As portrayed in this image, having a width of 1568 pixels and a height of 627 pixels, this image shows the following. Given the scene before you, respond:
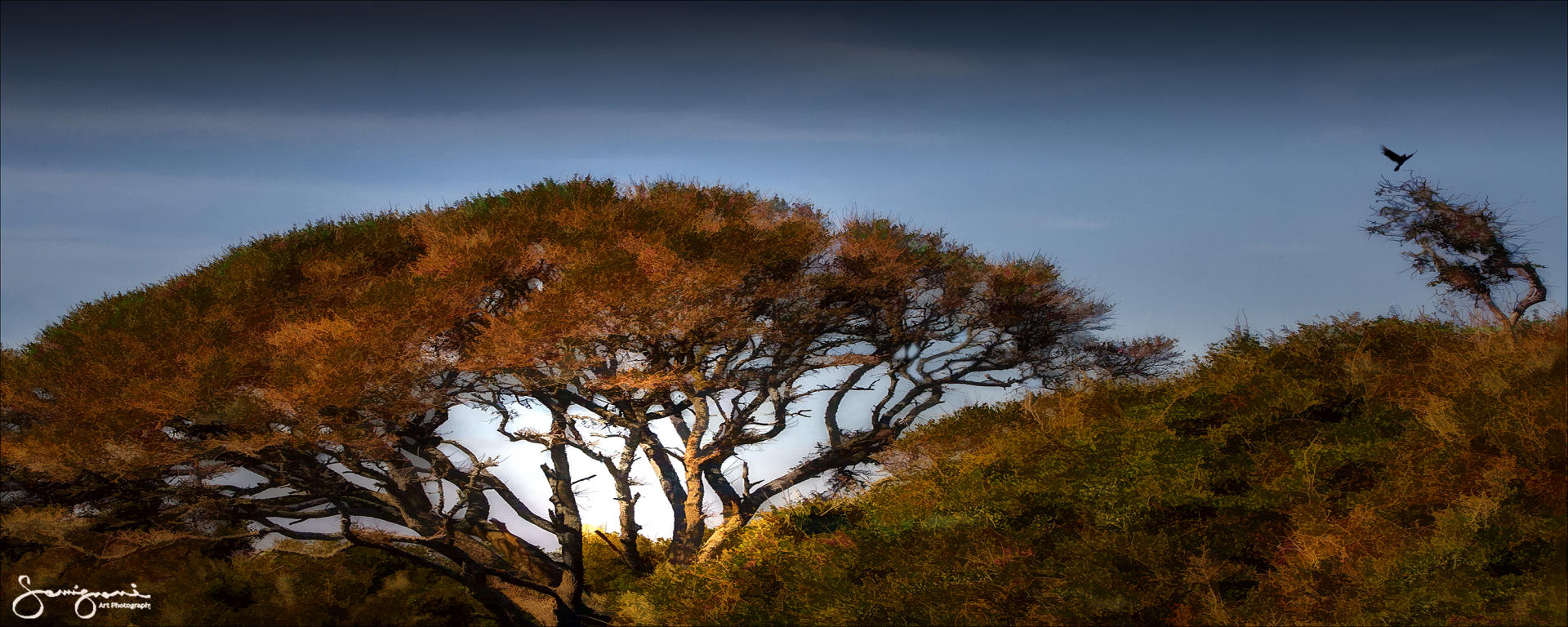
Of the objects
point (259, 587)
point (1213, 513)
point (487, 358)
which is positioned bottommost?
point (1213, 513)

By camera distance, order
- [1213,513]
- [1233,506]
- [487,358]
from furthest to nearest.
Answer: [487,358]
[1213,513]
[1233,506]

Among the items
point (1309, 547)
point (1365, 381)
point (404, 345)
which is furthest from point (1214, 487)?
point (404, 345)

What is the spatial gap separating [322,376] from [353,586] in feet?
15.3

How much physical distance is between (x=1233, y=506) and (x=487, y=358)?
10186 mm

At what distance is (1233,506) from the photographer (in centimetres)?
1091

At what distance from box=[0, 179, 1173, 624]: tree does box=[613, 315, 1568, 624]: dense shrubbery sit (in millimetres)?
3504

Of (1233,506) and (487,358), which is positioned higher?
(487,358)

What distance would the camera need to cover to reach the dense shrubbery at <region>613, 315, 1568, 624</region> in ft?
30.4

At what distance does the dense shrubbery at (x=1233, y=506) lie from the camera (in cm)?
926

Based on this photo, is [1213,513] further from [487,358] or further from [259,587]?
→ [259,587]

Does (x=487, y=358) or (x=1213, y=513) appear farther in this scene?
(x=487, y=358)

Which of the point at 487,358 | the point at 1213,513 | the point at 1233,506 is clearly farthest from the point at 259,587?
the point at 1233,506

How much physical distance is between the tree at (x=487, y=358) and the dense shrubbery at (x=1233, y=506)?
350 cm

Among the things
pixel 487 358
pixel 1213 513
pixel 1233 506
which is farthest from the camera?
pixel 487 358
